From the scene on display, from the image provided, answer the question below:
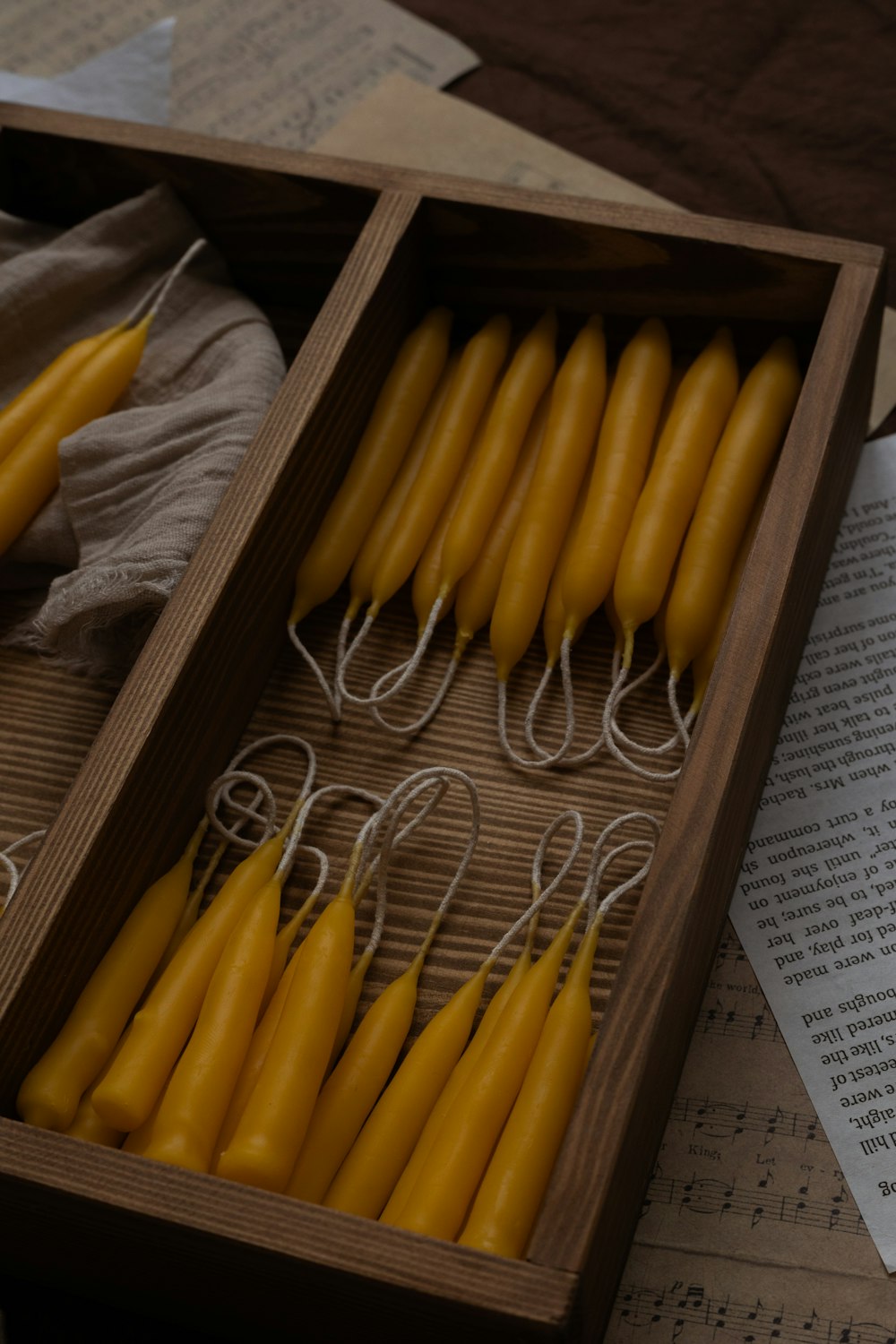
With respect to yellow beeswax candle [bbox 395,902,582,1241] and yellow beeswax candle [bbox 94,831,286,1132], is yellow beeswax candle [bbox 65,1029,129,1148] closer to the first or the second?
yellow beeswax candle [bbox 94,831,286,1132]

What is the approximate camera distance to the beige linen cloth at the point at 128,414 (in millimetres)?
765

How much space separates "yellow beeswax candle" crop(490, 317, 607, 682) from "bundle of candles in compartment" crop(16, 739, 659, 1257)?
0.39 ft

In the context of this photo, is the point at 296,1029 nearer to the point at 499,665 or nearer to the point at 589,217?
the point at 499,665

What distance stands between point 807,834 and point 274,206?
1.61ft

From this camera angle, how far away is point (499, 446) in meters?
0.81

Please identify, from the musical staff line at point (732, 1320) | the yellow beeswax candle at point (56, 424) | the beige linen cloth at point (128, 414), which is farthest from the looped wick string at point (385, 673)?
the musical staff line at point (732, 1320)

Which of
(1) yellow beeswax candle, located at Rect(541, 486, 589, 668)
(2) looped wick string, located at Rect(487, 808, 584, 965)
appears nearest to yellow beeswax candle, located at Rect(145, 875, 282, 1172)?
(2) looped wick string, located at Rect(487, 808, 584, 965)

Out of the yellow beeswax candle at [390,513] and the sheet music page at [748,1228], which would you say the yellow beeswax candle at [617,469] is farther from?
the sheet music page at [748,1228]

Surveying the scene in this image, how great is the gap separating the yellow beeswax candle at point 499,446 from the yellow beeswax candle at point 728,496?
111 millimetres

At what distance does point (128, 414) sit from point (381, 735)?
25cm

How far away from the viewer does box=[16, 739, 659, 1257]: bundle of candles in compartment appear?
587 mm

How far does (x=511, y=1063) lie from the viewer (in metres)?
0.62

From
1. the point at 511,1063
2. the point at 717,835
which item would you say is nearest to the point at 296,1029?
the point at 511,1063

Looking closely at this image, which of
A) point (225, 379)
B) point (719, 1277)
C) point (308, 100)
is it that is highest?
point (308, 100)
